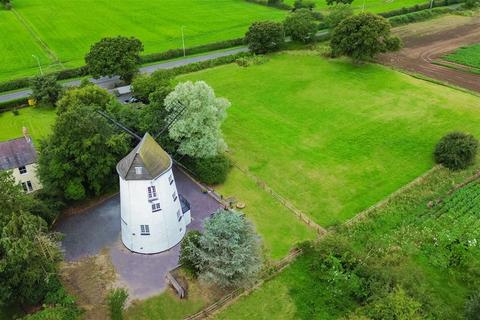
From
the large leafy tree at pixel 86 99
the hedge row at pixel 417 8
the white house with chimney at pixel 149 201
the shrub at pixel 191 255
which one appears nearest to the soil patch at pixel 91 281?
the white house with chimney at pixel 149 201

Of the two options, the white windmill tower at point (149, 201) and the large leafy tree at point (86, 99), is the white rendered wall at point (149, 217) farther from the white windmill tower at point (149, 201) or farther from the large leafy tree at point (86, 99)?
the large leafy tree at point (86, 99)

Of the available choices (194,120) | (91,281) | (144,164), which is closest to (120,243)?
(91,281)

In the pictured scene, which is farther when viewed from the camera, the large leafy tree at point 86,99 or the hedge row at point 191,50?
the hedge row at point 191,50

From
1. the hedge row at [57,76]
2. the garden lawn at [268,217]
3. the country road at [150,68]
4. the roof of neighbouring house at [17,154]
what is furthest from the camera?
the hedge row at [57,76]

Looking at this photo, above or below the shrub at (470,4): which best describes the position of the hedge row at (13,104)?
below

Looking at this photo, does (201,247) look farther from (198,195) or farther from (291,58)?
(291,58)

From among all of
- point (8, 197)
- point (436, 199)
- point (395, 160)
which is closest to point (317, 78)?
point (395, 160)

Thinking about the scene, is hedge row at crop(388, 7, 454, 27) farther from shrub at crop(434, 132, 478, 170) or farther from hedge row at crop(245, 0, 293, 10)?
shrub at crop(434, 132, 478, 170)

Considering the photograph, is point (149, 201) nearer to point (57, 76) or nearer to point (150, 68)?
point (57, 76)
